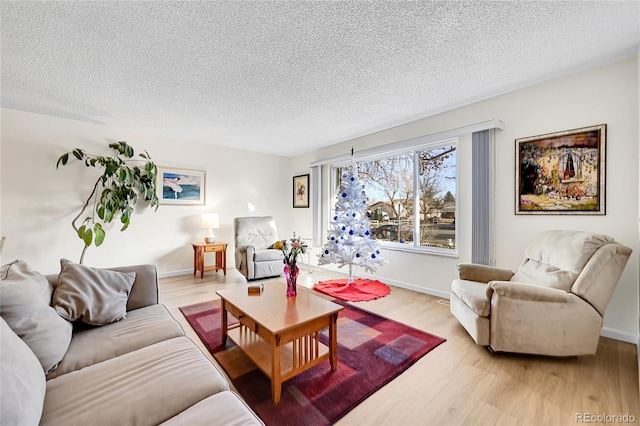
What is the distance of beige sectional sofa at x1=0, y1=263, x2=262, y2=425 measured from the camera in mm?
924

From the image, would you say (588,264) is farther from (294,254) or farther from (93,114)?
(93,114)

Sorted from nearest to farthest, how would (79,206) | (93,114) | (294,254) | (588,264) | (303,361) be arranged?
(303,361) → (588,264) → (294,254) → (93,114) → (79,206)

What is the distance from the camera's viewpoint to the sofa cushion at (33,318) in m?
1.17

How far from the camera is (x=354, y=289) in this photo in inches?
147

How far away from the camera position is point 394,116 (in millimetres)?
3613

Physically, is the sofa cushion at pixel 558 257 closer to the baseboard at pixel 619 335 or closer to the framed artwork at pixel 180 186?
the baseboard at pixel 619 335

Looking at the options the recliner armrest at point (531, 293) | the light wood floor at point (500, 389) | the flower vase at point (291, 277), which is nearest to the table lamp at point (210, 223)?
the light wood floor at point (500, 389)

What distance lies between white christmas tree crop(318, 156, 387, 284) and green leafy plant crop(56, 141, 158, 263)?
292 centimetres

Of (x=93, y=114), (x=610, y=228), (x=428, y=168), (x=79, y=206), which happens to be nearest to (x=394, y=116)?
(x=428, y=168)

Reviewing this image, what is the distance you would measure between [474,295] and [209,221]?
160 inches

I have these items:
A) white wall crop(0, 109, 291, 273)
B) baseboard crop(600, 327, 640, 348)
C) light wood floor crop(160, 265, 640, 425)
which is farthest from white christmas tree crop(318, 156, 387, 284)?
white wall crop(0, 109, 291, 273)

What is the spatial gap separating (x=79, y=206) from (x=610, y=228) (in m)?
6.22

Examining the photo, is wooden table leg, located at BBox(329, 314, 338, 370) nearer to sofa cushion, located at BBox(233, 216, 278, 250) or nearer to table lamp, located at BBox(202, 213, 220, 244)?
Result: sofa cushion, located at BBox(233, 216, 278, 250)

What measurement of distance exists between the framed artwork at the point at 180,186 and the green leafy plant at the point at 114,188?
22 centimetres
